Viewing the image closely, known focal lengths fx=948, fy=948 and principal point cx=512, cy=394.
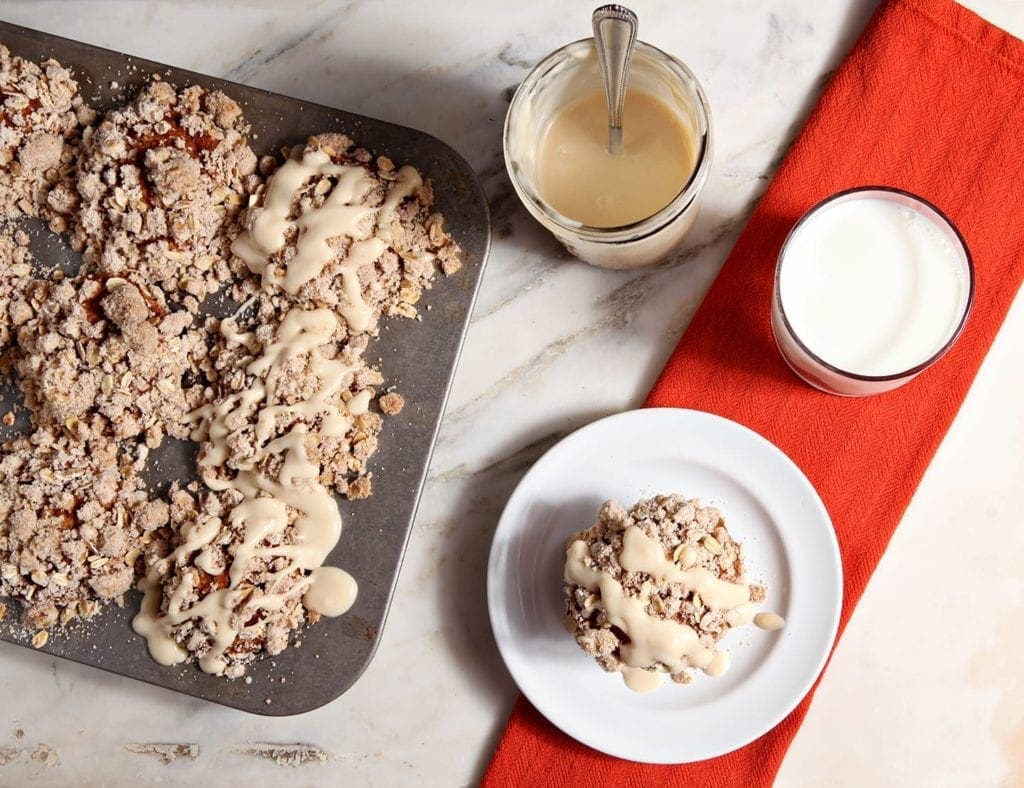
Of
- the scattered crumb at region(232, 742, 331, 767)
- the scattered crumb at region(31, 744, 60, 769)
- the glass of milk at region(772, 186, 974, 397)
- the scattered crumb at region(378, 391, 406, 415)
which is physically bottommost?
the scattered crumb at region(31, 744, 60, 769)

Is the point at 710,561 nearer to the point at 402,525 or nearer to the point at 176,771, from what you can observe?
the point at 402,525

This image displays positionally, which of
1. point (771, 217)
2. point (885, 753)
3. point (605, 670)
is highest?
point (771, 217)

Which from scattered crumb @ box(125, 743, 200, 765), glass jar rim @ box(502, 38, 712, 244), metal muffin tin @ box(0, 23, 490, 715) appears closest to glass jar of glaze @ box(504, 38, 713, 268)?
glass jar rim @ box(502, 38, 712, 244)

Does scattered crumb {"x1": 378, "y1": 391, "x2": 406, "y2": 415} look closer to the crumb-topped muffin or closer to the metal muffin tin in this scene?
the metal muffin tin

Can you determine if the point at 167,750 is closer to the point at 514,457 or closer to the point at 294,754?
the point at 294,754

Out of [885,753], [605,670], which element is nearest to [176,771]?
[605,670]

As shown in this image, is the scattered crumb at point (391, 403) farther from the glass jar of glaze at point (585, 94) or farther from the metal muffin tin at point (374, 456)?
the glass jar of glaze at point (585, 94)
